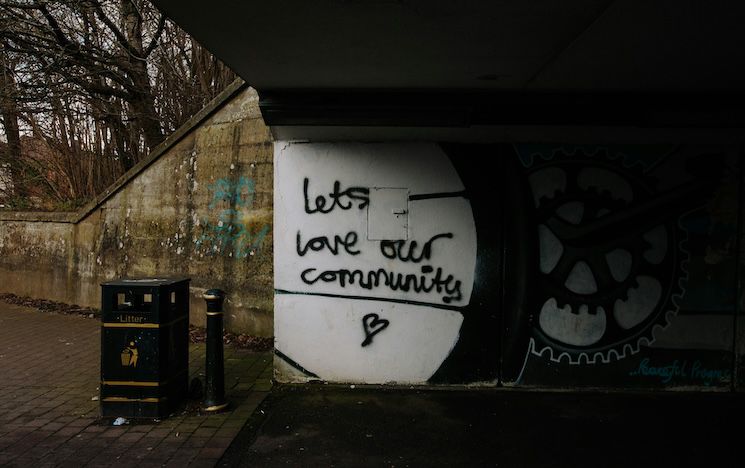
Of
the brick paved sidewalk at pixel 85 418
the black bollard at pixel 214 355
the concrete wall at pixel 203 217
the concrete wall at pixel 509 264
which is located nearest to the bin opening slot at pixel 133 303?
the black bollard at pixel 214 355

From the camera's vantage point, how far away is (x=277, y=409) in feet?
15.4

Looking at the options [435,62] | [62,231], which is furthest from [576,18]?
[62,231]

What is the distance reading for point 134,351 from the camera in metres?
4.36

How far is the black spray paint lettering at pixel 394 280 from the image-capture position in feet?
17.2

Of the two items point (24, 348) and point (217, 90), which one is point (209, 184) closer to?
point (24, 348)

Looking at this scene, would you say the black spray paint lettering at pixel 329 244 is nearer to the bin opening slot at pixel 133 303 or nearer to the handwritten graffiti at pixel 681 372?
the bin opening slot at pixel 133 303


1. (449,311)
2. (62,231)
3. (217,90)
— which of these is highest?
(217,90)

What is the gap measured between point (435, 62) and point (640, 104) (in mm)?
2117

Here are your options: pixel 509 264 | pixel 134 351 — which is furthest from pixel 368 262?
pixel 134 351

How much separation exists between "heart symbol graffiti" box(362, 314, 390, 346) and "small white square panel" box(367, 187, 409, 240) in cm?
78

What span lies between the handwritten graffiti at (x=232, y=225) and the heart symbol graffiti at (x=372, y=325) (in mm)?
2593

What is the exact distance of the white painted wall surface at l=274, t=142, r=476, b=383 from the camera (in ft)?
17.2

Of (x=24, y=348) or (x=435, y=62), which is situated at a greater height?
(x=435, y=62)

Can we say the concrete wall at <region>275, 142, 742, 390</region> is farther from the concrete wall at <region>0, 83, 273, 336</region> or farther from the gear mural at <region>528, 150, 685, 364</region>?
the concrete wall at <region>0, 83, 273, 336</region>
